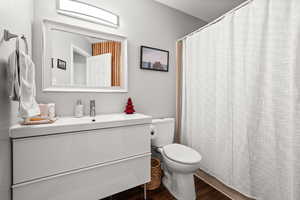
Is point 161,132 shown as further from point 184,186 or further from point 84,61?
point 84,61

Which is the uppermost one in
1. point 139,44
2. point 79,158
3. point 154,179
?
point 139,44

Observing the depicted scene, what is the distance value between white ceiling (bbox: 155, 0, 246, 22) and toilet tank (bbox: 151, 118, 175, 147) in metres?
1.63

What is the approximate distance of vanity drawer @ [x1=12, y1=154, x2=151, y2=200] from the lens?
936 mm

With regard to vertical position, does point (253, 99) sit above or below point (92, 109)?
above

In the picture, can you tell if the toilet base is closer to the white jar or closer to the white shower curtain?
the white shower curtain

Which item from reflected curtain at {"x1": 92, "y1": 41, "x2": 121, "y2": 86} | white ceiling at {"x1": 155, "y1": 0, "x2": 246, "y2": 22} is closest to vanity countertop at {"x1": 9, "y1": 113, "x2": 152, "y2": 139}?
reflected curtain at {"x1": 92, "y1": 41, "x2": 121, "y2": 86}

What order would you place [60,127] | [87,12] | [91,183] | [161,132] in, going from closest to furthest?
1. [60,127]
2. [91,183]
3. [87,12]
4. [161,132]

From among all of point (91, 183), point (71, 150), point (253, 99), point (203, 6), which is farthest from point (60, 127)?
point (203, 6)

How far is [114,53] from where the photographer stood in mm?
1630

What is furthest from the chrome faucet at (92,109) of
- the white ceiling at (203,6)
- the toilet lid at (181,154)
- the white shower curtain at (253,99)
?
the white ceiling at (203,6)

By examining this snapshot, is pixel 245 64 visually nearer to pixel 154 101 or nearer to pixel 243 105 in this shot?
pixel 243 105

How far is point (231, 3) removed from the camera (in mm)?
1894

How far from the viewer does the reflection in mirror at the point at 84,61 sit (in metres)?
1.36

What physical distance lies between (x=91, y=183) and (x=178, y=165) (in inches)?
30.6
